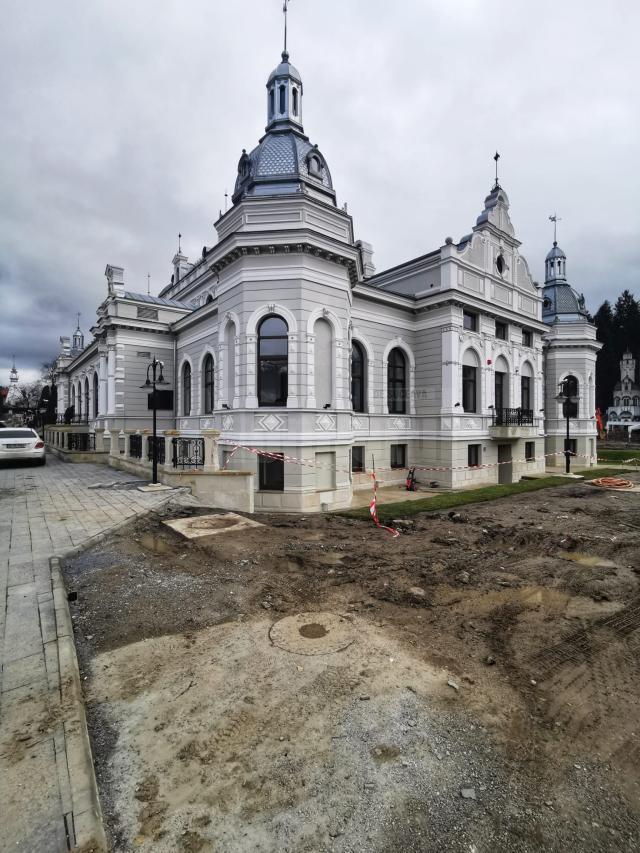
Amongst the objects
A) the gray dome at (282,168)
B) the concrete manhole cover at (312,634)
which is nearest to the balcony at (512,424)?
the gray dome at (282,168)

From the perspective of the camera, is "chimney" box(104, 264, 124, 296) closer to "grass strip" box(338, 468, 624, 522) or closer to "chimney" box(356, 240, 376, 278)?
"chimney" box(356, 240, 376, 278)

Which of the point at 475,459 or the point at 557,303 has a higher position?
the point at 557,303

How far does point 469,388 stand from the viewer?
19594 mm

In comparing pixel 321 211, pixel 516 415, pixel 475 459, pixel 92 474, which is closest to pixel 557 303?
pixel 516 415

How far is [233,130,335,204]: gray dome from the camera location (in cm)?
1447

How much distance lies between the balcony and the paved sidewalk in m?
16.6

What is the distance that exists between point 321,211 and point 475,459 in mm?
12565

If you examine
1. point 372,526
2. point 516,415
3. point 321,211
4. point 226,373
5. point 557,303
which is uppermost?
point 557,303

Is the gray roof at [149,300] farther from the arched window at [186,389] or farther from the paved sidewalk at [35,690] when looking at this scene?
the paved sidewalk at [35,690]

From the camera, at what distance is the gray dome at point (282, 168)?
14469 mm

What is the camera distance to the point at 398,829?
2475 millimetres

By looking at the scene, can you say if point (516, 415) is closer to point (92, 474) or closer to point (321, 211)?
point (321, 211)

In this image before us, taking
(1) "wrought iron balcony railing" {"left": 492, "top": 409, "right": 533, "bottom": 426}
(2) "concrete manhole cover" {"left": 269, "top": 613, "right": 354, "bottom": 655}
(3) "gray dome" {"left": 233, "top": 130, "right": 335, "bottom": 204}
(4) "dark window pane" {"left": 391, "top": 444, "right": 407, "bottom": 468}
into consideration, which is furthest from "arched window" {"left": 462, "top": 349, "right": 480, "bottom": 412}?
(2) "concrete manhole cover" {"left": 269, "top": 613, "right": 354, "bottom": 655}

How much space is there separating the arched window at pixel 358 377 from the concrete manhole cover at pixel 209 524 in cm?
875
